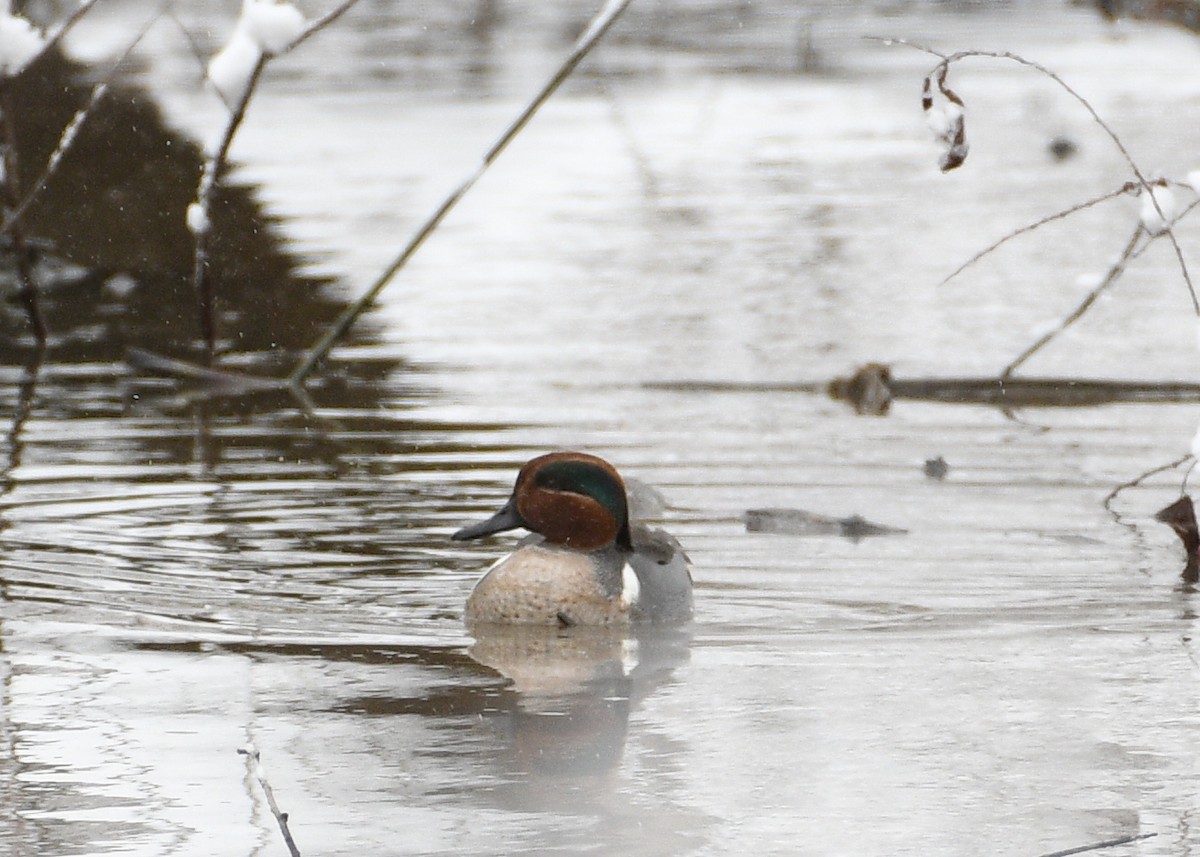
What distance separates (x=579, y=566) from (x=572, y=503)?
0.62ft

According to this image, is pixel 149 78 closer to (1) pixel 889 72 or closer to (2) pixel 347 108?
(2) pixel 347 108

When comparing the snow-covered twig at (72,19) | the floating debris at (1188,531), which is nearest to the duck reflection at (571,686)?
the floating debris at (1188,531)

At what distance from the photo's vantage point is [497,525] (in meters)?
7.52

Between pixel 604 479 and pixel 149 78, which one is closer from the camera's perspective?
pixel 604 479

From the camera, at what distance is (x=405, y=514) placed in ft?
28.7

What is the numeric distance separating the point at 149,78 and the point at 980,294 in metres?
15.3

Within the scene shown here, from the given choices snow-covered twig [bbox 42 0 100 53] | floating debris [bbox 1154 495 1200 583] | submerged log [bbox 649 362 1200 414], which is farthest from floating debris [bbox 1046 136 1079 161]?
floating debris [bbox 1154 495 1200 583]

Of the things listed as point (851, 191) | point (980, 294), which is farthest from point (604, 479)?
point (851, 191)

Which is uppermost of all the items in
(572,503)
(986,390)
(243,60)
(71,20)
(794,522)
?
(71,20)

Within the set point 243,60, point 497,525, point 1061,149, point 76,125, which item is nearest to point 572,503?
point 497,525

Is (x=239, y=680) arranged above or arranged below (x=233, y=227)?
above

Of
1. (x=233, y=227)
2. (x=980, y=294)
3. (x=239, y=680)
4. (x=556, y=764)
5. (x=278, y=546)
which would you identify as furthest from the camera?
(x=233, y=227)

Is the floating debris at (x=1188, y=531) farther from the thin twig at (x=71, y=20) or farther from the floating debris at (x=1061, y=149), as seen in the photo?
the floating debris at (x=1061, y=149)

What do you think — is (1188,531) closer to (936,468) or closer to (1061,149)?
(936,468)
